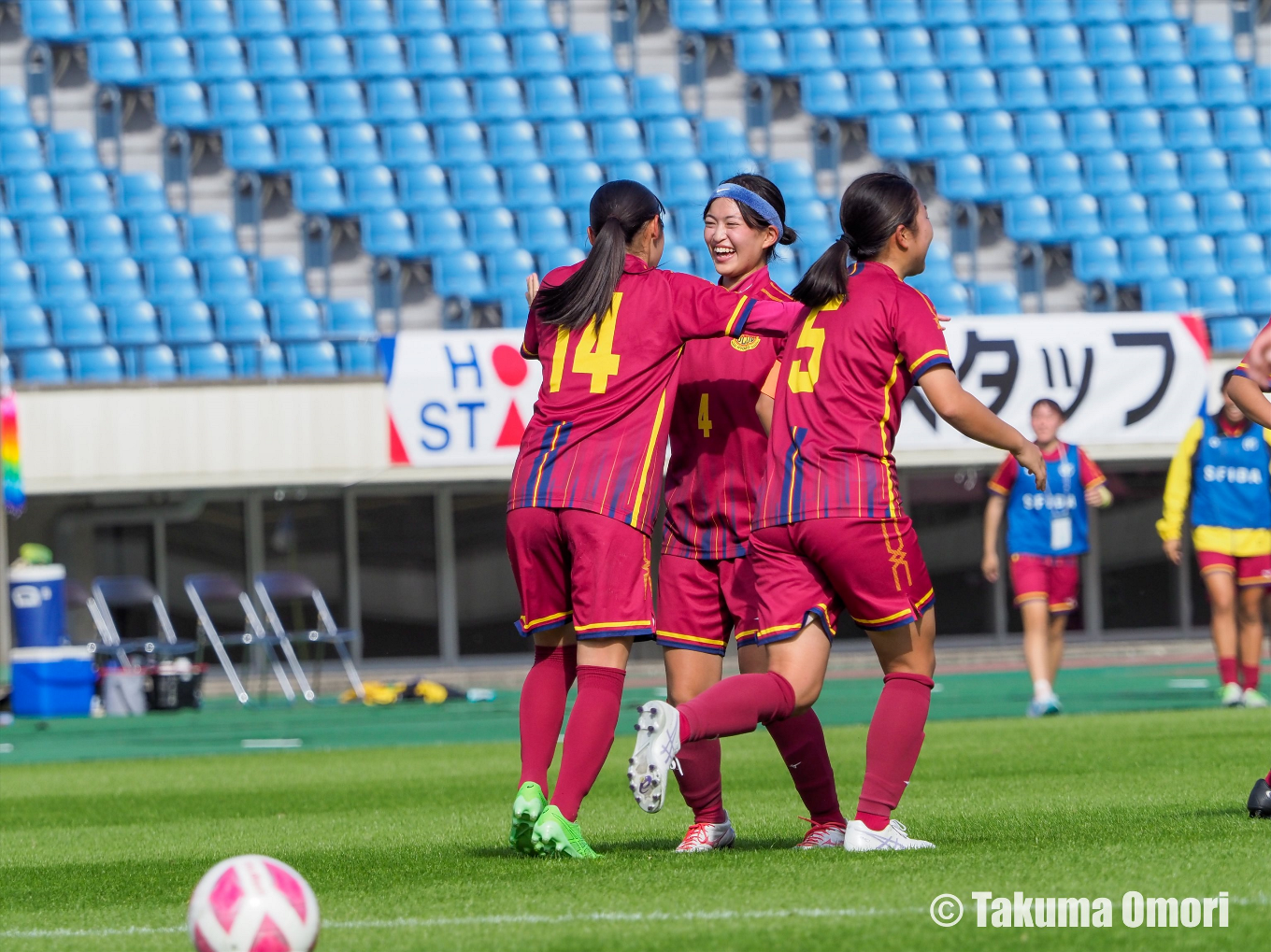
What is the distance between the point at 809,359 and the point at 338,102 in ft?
64.0

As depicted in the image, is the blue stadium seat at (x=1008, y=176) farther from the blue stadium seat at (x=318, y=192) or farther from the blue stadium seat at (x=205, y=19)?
the blue stadium seat at (x=205, y=19)

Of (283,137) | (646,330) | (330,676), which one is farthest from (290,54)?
(646,330)

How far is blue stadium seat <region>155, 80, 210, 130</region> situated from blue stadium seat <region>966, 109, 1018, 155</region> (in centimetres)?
952

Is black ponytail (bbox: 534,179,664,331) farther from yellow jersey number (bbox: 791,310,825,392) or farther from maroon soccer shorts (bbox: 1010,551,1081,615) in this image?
maroon soccer shorts (bbox: 1010,551,1081,615)

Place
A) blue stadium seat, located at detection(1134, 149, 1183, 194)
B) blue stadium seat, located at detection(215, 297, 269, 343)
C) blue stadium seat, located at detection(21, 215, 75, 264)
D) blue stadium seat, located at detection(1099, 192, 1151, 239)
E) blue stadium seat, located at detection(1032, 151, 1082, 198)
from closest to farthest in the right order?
blue stadium seat, located at detection(215, 297, 269, 343) < blue stadium seat, located at detection(21, 215, 75, 264) < blue stadium seat, located at detection(1099, 192, 1151, 239) < blue stadium seat, located at detection(1032, 151, 1082, 198) < blue stadium seat, located at detection(1134, 149, 1183, 194)

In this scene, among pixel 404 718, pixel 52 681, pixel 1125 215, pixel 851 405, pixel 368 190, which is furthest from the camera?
pixel 1125 215

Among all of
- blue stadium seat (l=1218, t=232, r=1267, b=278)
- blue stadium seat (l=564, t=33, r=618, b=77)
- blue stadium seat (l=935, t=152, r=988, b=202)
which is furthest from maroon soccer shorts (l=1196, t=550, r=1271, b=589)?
blue stadium seat (l=564, t=33, r=618, b=77)

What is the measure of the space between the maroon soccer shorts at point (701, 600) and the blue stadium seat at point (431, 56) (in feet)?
63.4

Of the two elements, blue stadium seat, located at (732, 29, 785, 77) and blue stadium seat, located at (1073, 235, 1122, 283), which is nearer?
blue stadium seat, located at (1073, 235, 1122, 283)

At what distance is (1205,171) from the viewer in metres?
23.4

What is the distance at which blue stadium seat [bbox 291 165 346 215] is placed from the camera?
22.5 metres

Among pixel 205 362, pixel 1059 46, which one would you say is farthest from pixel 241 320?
pixel 1059 46

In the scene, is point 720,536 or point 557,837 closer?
point 557,837

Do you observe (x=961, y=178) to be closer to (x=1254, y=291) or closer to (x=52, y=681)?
(x=1254, y=291)
